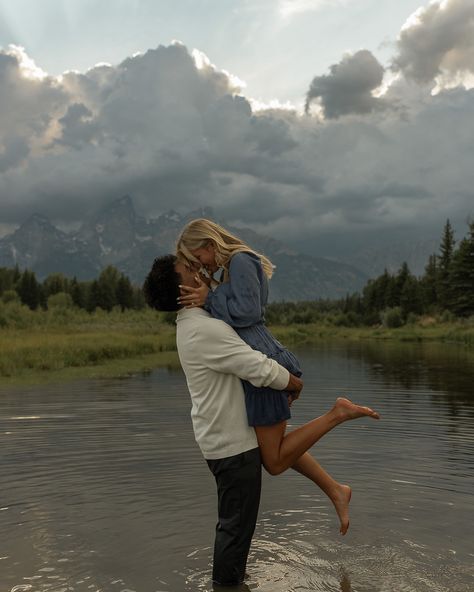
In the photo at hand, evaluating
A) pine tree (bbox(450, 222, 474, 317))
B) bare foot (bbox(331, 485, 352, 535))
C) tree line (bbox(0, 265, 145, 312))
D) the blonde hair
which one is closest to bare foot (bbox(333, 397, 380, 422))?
bare foot (bbox(331, 485, 352, 535))

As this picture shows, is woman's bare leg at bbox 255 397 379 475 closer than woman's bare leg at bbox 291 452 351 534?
Yes

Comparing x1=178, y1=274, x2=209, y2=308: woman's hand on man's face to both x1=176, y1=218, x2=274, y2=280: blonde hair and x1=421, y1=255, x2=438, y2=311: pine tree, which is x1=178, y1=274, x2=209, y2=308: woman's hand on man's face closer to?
x1=176, y1=218, x2=274, y2=280: blonde hair

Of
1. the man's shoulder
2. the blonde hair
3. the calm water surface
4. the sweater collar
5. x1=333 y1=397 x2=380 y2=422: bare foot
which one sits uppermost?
the blonde hair

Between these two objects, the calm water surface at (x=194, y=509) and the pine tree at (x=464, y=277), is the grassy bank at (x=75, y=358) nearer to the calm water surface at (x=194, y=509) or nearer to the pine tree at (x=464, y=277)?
the calm water surface at (x=194, y=509)

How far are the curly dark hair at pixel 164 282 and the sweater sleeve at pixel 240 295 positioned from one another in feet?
0.90

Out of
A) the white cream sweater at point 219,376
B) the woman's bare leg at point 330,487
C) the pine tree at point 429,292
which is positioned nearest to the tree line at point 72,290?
the pine tree at point 429,292

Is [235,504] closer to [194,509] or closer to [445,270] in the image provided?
[194,509]

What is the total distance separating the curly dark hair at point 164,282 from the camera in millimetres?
4207

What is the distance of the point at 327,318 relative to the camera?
379 ft

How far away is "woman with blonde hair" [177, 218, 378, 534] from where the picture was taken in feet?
13.0

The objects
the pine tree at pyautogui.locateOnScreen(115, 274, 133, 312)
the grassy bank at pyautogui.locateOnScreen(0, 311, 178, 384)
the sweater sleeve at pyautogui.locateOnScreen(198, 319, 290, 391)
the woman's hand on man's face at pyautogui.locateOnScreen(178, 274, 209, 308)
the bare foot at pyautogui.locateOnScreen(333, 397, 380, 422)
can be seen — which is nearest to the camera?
the sweater sleeve at pyautogui.locateOnScreen(198, 319, 290, 391)

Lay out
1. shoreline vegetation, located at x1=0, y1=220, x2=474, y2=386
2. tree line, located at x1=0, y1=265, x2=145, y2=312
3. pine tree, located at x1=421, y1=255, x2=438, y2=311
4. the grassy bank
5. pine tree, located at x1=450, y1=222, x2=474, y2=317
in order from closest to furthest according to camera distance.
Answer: the grassy bank, shoreline vegetation, located at x1=0, y1=220, x2=474, y2=386, pine tree, located at x1=450, y1=222, x2=474, y2=317, pine tree, located at x1=421, y1=255, x2=438, y2=311, tree line, located at x1=0, y1=265, x2=145, y2=312

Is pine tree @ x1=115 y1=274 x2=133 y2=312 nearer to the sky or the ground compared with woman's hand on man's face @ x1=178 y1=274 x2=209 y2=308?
nearer to the sky

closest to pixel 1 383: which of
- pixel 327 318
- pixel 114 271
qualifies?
pixel 327 318
